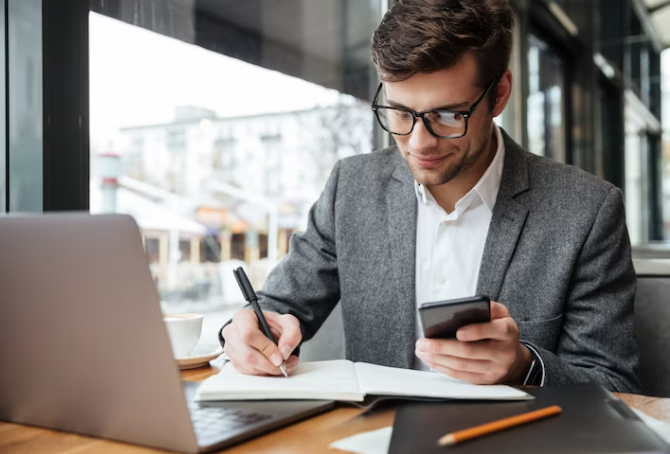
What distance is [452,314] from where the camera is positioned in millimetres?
797

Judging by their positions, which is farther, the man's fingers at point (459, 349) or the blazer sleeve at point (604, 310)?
the blazer sleeve at point (604, 310)

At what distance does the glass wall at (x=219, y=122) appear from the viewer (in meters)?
1.37

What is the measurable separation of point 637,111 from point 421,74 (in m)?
5.37

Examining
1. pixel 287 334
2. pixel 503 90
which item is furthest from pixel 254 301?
pixel 503 90

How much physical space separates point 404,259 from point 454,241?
12cm

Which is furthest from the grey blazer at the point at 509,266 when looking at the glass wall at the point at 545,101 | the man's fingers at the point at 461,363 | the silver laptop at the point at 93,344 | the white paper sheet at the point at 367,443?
the glass wall at the point at 545,101

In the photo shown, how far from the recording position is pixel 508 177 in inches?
53.5

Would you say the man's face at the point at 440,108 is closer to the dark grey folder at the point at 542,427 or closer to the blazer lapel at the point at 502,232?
the blazer lapel at the point at 502,232

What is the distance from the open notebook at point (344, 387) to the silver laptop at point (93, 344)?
52 millimetres

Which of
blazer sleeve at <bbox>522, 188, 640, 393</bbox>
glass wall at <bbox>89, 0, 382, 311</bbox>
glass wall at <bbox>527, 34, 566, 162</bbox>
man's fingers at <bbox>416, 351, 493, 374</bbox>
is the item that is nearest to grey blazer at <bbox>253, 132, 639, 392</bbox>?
blazer sleeve at <bbox>522, 188, 640, 393</bbox>

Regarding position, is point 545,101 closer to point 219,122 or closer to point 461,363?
point 219,122

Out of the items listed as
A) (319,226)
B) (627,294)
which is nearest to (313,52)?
(319,226)

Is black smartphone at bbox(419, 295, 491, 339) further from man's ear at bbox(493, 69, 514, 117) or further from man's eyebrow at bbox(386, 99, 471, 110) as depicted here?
man's ear at bbox(493, 69, 514, 117)

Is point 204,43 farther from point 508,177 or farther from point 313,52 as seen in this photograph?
point 508,177
